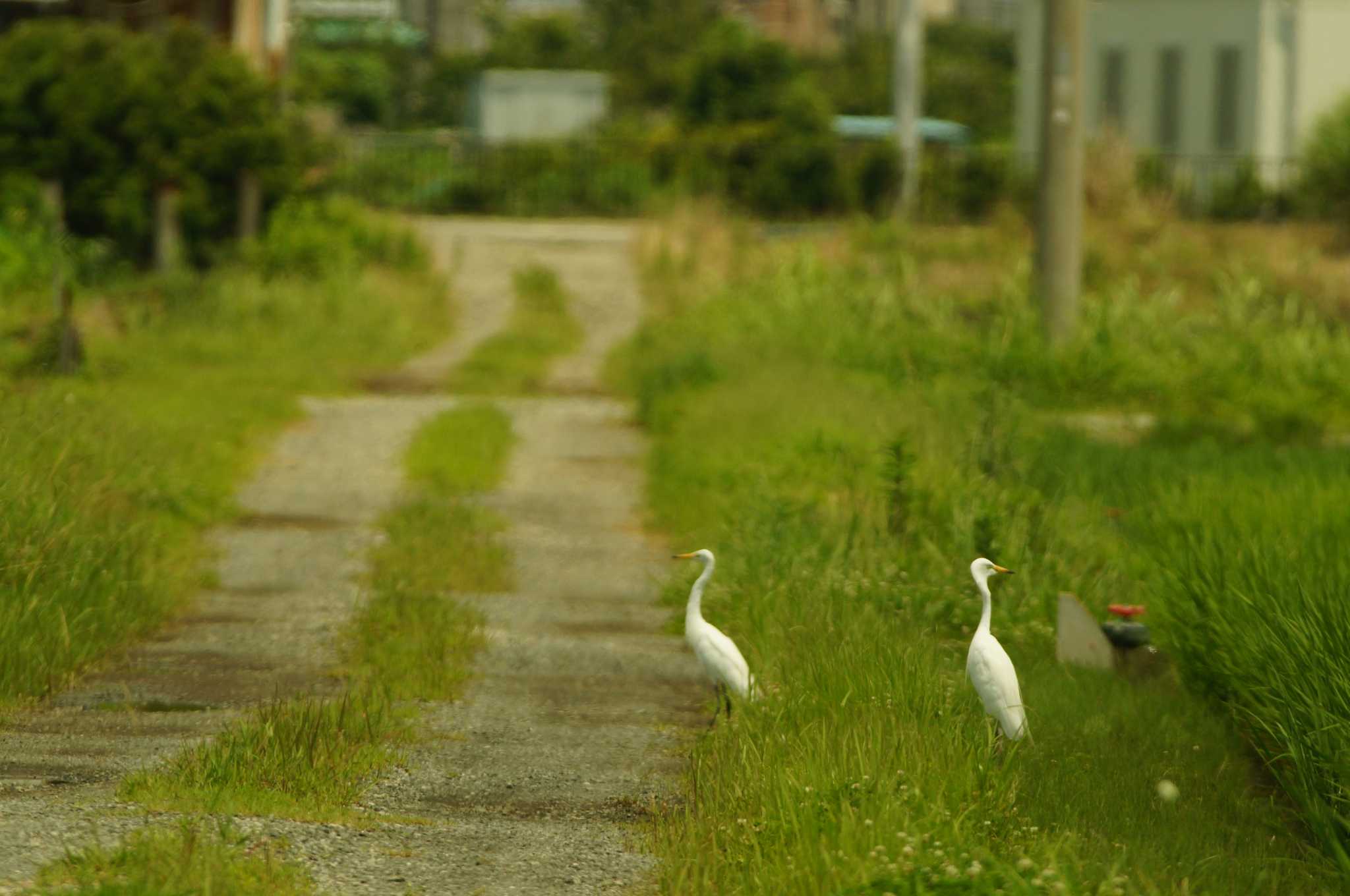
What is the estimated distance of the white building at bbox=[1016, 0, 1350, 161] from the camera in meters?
32.5

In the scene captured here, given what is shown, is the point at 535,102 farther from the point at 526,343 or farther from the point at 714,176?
the point at 526,343

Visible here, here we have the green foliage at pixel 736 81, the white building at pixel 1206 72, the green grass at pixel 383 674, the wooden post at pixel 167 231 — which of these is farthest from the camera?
the green foliage at pixel 736 81

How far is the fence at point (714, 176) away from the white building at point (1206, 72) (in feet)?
5.18

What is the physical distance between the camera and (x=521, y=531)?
37.6 ft

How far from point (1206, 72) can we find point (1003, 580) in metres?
26.8

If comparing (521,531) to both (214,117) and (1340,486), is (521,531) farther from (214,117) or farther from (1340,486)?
(214,117)

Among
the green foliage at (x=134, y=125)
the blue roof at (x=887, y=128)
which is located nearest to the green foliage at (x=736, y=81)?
the blue roof at (x=887, y=128)

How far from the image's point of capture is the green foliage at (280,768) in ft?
19.4

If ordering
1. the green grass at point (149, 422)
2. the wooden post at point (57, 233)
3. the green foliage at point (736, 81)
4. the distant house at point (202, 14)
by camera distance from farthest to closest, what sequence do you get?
the green foliage at point (736, 81)
the distant house at point (202, 14)
the wooden post at point (57, 233)
the green grass at point (149, 422)

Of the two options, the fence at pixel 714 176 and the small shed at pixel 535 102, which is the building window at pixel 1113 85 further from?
the small shed at pixel 535 102

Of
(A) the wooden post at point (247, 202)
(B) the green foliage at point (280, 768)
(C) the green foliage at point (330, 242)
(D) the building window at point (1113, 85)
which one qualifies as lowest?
(B) the green foliage at point (280, 768)

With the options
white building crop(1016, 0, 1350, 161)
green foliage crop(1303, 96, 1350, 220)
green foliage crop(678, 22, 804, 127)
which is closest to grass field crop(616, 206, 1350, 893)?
green foliage crop(1303, 96, 1350, 220)

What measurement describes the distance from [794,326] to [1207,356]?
10.9ft

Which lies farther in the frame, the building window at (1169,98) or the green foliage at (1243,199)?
the building window at (1169,98)
